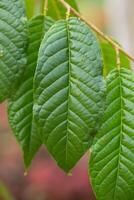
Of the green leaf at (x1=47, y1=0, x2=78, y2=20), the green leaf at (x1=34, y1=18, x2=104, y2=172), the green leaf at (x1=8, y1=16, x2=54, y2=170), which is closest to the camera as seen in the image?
the green leaf at (x1=34, y1=18, x2=104, y2=172)

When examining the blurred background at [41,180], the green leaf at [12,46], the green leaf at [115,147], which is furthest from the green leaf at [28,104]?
the blurred background at [41,180]

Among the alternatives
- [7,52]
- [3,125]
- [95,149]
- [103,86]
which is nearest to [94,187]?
[95,149]

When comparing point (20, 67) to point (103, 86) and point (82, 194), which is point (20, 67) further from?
point (82, 194)

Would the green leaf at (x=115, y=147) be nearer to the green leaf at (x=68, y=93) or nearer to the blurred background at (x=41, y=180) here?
the green leaf at (x=68, y=93)

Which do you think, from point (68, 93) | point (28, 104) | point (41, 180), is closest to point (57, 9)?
point (28, 104)

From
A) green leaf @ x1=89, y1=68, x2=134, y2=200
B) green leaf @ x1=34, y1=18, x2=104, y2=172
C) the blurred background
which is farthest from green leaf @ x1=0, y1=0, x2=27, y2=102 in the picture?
the blurred background

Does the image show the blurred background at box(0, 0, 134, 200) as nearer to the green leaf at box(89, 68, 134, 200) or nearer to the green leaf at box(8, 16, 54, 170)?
the green leaf at box(8, 16, 54, 170)

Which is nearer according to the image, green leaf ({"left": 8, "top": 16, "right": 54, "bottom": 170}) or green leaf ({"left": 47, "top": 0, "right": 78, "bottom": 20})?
green leaf ({"left": 8, "top": 16, "right": 54, "bottom": 170})
